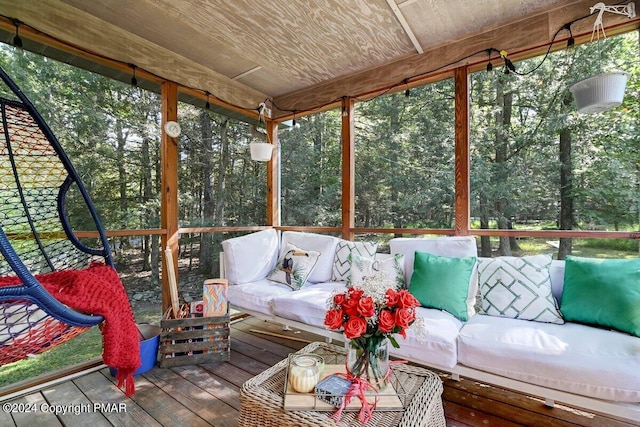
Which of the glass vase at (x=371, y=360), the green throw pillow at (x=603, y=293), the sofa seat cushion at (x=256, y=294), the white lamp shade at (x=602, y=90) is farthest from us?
the sofa seat cushion at (x=256, y=294)

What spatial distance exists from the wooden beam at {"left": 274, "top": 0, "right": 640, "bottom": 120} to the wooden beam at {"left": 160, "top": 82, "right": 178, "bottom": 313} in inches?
59.9

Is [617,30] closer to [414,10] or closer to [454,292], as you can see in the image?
[414,10]

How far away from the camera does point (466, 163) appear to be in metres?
2.71

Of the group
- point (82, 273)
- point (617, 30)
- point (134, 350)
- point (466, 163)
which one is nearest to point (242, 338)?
point (134, 350)

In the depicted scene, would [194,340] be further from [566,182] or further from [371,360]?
[566,182]

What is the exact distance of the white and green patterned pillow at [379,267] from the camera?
8.13ft

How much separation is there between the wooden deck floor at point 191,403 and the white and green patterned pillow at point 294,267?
75 centimetres

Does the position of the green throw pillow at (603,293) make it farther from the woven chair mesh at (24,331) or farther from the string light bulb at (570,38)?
the woven chair mesh at (24,331)

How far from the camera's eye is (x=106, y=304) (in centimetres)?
145

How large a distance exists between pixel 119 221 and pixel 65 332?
1.66m

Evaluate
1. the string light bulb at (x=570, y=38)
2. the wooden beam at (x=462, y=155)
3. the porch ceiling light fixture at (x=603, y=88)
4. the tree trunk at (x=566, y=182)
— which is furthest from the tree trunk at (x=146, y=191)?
the tree trunk at (x=566, y=182)

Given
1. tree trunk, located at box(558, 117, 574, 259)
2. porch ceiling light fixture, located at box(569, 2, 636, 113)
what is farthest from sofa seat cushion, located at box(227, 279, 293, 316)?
tree trunk, located at box(558, 117, 574, 259)

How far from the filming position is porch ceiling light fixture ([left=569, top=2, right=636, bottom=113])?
1.81 metres

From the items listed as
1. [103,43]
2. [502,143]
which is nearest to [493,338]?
[502,143]
